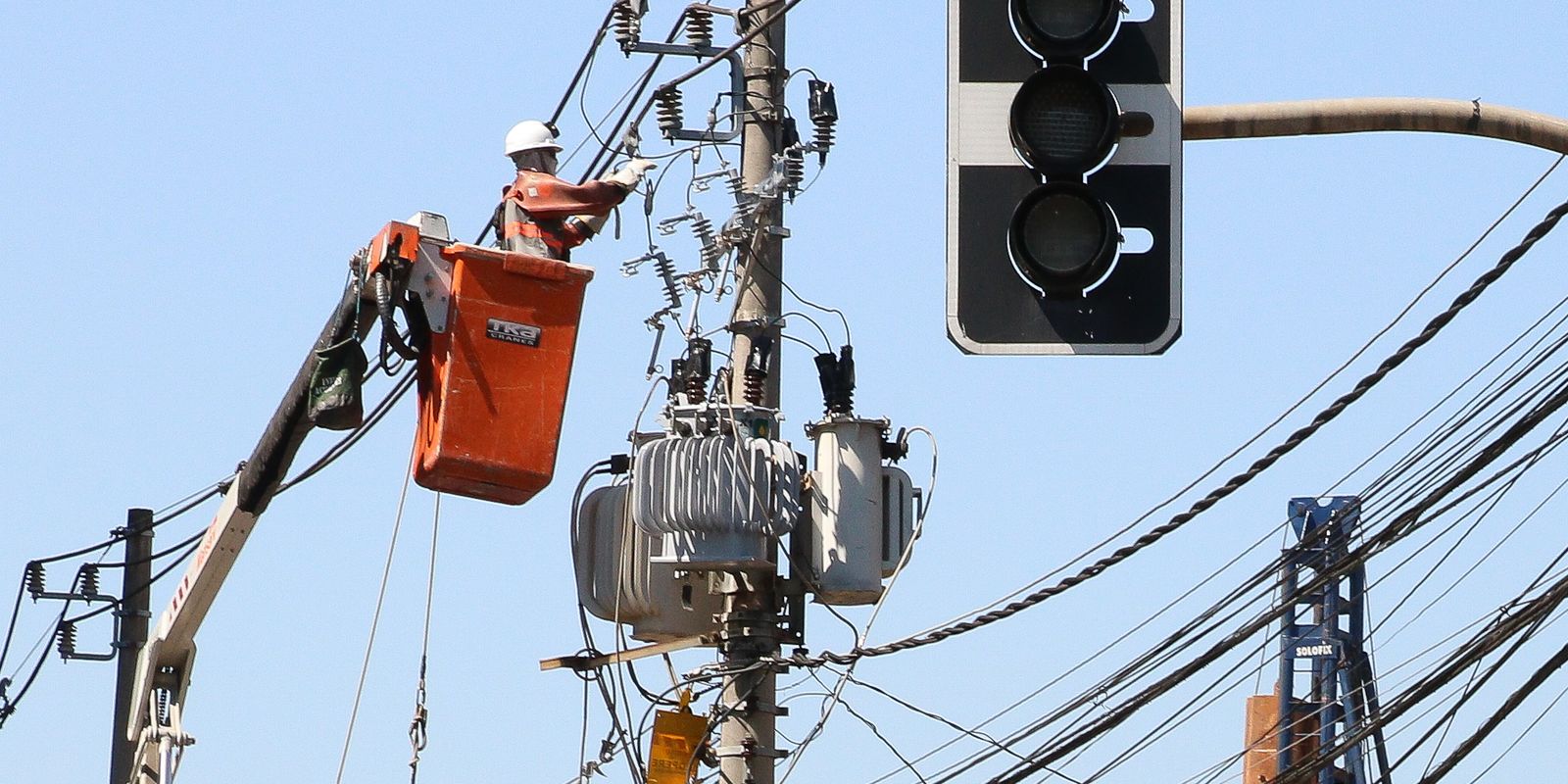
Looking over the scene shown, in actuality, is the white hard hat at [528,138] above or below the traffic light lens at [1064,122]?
above

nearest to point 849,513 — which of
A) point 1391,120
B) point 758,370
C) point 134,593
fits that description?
point 758,370

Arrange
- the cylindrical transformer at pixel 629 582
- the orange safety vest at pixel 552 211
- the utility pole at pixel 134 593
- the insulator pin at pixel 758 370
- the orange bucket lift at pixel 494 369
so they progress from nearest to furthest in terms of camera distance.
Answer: the orange bucket lift at pixel 494 369, the orange safety vest at pixel 552 211, the insulator pin at pixel 758 370, the cylindrical transformer at pixel 629 582, the utility pole at pixel 134 593

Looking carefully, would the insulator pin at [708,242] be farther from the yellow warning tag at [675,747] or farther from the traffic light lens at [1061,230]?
the traffic light lens at [1061,230]

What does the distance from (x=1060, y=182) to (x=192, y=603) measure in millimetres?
9069

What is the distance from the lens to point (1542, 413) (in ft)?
27.0

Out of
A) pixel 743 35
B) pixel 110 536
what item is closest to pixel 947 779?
pixel 743 35

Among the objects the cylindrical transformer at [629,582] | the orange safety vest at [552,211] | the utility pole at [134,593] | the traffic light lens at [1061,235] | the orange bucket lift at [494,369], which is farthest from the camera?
the utility pole at [134,593]

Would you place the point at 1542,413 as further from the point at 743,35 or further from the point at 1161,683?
the point at 743,35

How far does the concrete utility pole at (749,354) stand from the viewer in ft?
43.0

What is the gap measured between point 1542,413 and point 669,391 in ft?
19.7

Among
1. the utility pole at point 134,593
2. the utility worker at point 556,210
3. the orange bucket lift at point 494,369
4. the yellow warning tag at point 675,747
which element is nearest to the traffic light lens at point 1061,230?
the orange bucket lift at point 494,369

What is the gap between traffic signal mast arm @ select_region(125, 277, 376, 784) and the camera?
12344 mm

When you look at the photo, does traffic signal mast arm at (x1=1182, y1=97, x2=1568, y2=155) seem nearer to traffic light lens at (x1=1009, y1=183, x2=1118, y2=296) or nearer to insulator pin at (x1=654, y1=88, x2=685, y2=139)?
traffic light lens at (x1=1009, y1=183, x2=1118, y2=296)

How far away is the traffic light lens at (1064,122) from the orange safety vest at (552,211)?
445 cm
